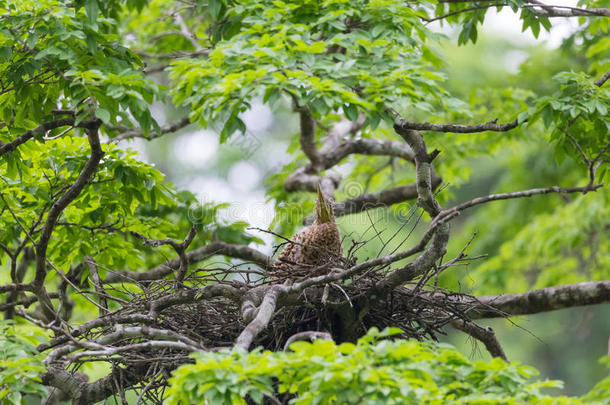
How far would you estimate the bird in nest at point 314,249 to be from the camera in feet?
15.6

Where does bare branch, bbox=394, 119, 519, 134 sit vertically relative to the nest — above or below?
above

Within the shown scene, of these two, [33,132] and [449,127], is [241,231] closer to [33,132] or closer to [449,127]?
[33,132]

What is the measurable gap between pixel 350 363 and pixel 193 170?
56.8 ft

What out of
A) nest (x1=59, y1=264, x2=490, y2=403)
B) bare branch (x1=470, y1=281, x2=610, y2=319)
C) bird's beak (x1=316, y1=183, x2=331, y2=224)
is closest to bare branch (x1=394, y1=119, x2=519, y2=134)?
nest (x1=59, y1=264, x2=490, y2=403)

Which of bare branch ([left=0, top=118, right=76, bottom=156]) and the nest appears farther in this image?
bare branch ([left=0, top=118, right=76, bottom=156])

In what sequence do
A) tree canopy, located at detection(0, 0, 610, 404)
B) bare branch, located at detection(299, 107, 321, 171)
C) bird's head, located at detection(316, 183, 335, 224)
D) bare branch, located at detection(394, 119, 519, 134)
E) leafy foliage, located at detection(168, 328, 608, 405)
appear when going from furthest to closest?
bare branch, located at detection(299, 107, 321, 171) → bird's head, located at detection(316, 183, 335, 224) → bare branch, located at detection(394, 119, 519, 134) → tree canopy, located at detection(0, 0, 610, 404) → leafy foliage, located at detection(168, 328, 608, 405)

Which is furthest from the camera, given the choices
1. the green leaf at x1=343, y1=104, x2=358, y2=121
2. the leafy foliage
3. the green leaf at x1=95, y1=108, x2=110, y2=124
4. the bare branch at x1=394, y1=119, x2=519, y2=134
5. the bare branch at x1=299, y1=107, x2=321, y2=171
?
the bare branch at x1=299, y1=107, x2=321, y2=171

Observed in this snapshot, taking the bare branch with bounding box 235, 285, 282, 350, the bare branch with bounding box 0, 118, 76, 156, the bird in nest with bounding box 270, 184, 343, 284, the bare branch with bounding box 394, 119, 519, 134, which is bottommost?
the bare branch with bounding box 235, 285, 282, 350

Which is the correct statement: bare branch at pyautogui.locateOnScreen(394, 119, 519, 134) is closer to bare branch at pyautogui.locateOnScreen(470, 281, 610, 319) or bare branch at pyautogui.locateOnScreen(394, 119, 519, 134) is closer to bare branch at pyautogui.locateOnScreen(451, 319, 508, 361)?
bare branch at pyautogui.locateOnScreen(451, 319, 508, 361)

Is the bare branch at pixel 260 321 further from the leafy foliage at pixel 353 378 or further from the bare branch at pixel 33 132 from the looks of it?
the bare branch at pixel 33 132

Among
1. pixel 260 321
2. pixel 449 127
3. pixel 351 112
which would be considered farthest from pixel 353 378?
pixel 351 112

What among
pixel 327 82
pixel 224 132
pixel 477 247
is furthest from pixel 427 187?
pixel 477 247

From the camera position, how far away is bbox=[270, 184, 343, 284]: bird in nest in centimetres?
474

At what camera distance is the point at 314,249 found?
5.27 meters
